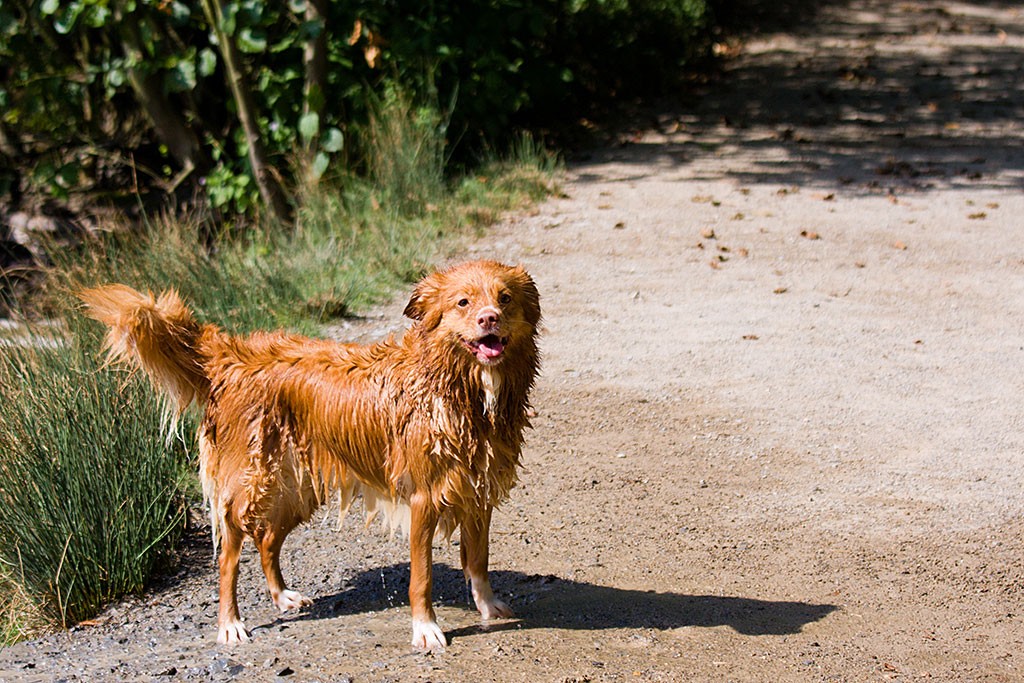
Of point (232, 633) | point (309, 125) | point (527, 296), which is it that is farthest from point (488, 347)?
point (309, 125)

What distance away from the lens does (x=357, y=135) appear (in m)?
11.4

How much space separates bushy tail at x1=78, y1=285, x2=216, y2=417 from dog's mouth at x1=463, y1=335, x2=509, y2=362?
135cm

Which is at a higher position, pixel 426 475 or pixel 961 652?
pixel 426 475

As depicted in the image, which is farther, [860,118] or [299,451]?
[860,118]

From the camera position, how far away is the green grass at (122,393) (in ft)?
17.8

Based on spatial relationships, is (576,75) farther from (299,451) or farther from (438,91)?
(299,451)

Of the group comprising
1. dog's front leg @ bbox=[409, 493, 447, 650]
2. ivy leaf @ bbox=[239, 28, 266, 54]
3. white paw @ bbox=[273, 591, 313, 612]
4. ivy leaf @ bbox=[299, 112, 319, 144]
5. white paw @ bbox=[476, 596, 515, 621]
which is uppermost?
ivy leaf @ bbox=[239, 28, 266, 54]

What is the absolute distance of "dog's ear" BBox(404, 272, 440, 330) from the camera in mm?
4285

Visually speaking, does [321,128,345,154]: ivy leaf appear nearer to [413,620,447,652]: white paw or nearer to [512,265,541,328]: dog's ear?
[512,265,541,328]: dog's ear

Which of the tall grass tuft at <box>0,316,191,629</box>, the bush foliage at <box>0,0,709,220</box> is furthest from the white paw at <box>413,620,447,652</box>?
the bush foliage at <box>0,0,709,220</box>

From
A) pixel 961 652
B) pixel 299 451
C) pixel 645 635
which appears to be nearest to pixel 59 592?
pixel 299 451

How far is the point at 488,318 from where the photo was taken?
13.2 feet

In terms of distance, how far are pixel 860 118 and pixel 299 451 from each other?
10532 mm

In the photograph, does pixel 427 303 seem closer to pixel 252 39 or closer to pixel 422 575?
pixel 422 575
